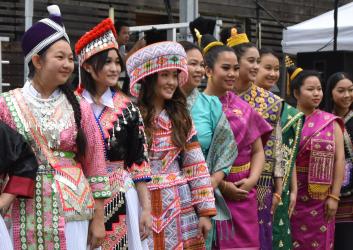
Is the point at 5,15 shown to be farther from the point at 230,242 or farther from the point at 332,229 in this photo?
the point at 230,242

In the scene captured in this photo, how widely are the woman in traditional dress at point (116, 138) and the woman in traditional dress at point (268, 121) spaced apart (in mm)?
1711

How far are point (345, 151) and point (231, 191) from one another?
2.35 m

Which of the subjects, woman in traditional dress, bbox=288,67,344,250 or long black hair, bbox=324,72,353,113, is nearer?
woman in traditional dress, bbox=288,67,344,250

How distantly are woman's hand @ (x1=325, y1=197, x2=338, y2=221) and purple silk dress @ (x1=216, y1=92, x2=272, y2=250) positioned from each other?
1584mm

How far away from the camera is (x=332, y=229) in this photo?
787 cm

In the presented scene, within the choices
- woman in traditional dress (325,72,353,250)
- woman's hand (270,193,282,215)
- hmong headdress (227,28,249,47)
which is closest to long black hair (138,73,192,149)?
hmong headdress (227,28,249,47)

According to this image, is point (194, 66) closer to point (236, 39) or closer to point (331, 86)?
point (236, 39)

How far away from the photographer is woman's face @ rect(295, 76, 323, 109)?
25.4 ft

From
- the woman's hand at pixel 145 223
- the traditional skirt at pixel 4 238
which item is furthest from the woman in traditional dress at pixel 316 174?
the traditional skirt at pixel 4 238

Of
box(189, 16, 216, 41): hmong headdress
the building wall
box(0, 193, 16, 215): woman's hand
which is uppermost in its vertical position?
the building wall

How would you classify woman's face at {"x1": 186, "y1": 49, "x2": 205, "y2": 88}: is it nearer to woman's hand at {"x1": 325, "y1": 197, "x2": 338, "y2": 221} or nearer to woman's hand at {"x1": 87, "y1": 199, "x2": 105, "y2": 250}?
woman's hand at {"x1": 87, "y1": 199, "x2": 105, "y2": 250}

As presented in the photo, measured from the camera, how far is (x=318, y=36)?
11.7 metres

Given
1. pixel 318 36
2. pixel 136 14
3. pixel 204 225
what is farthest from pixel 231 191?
pixel 136 14

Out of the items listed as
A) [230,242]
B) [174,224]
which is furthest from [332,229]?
[174,224]
